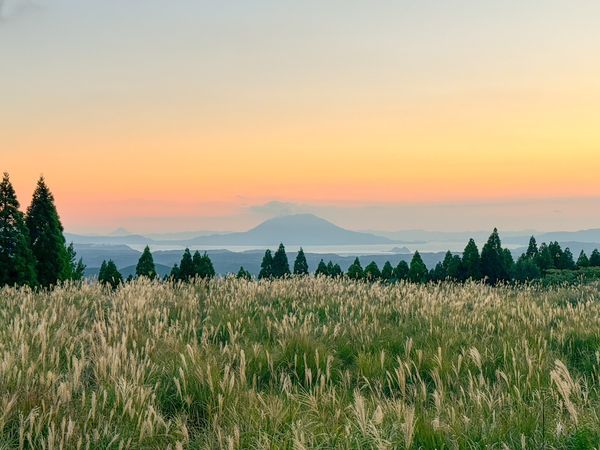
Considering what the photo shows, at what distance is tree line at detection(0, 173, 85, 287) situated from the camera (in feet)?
82.2

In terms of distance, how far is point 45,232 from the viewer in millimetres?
30672

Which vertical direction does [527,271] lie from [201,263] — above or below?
below

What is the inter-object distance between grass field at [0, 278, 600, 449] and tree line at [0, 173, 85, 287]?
16.7 metres

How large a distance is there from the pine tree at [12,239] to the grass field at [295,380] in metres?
16.7

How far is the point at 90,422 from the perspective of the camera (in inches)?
135

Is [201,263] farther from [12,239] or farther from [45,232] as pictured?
[12,239]

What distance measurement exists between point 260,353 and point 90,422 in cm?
226

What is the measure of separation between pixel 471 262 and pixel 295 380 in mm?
36315

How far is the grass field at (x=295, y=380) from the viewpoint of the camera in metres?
3.26

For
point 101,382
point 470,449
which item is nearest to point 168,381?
point 101,382

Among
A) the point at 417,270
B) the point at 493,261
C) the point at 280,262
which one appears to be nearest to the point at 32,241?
the point at 280,262

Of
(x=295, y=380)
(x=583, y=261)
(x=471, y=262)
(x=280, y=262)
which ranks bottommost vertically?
(x=295, y=380)

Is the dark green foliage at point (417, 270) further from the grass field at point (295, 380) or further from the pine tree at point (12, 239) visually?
the grass field at point (295, 380)

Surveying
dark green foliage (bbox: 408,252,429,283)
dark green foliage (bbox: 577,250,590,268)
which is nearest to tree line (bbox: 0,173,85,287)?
dark green foliage (bbox: 408,252,429,283)
